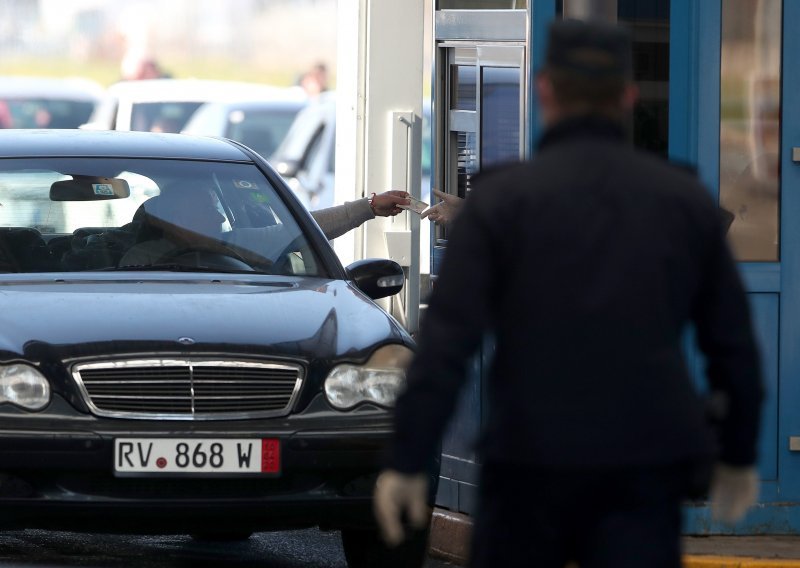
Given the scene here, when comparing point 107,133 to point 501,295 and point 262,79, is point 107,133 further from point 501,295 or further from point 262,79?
Result: point 262,79

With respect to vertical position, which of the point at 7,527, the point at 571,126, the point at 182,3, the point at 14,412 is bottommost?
the point at 7,527

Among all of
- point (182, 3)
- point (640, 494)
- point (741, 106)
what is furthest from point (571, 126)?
point (182, 3)

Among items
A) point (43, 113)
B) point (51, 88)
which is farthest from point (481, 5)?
point (43, 113)

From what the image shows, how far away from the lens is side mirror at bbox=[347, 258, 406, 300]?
676 centimetres

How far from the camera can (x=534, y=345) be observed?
329cm

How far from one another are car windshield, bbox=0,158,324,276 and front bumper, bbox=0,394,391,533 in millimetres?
1147

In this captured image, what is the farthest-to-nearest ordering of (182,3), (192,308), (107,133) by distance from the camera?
(182,3) → (107,133) → (192,308)

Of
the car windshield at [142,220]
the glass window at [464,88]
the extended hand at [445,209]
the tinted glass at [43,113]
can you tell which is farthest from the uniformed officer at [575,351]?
the tinted glass at [43,113]

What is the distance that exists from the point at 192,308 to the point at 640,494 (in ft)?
9.33

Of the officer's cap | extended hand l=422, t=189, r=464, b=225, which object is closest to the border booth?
extended hand l=422, t=189, r=464, b=225

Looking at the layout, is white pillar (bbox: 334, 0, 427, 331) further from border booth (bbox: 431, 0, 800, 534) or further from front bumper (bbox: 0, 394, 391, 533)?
front bumper (bbox: 0, 394, 391, 533)

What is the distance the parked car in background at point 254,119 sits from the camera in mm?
27234

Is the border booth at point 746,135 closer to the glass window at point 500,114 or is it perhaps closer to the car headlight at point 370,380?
the glass window at point 500,114

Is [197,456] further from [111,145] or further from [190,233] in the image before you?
[111,145]
